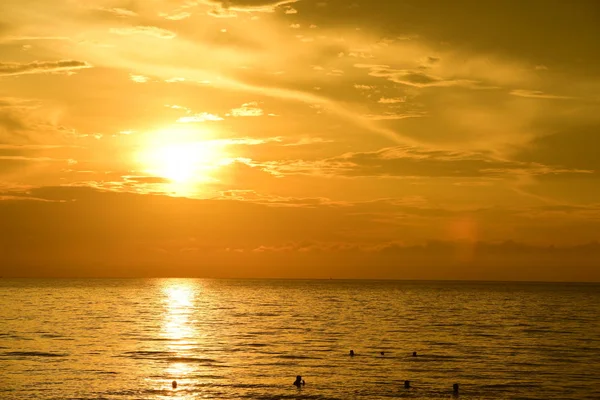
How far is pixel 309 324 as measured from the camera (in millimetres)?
110688

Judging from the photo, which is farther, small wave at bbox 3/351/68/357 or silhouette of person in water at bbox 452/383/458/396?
small wave at bbox 3/351/68/357

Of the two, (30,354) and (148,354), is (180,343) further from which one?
(30,354)

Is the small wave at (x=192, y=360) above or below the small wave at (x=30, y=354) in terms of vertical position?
below

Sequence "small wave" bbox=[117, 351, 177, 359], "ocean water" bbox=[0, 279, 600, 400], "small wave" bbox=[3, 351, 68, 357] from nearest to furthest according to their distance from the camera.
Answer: "ocean water" bbox=[0, 279, 600, 400]
"small wave" bbox=[3, 351, 68, 357]
"small wave" bbox=[117, 351, 177, 359]

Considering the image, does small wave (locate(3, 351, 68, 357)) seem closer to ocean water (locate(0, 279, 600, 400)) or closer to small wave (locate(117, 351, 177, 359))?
ocean water (locate(0, 279, 600, 400))

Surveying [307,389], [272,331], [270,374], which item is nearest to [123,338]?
[272,331]

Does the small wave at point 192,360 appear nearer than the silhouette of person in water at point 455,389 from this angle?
No

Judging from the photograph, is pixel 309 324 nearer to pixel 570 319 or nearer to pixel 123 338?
pixel 123 338

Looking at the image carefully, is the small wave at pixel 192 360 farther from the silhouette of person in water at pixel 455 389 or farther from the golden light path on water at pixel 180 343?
the silhouette of person in water at pixel 455 389

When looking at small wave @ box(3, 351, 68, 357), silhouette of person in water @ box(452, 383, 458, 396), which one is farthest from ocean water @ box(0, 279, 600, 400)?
silhouette of person in water @ box(452, 383, 458, 396)

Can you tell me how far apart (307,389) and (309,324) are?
60.2m

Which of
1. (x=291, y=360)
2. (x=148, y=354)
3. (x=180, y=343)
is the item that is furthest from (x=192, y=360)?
(x=180, y=343)

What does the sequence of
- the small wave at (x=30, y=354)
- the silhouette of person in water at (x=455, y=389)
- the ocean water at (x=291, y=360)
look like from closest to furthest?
the silhouette of person in water at (x=455, y=389), the ocean water at (x=291, y=360), the small wave at (x=30, y=354)

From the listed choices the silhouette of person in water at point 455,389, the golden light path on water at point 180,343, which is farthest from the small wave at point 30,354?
the silhouette of person in water at point 455,389
